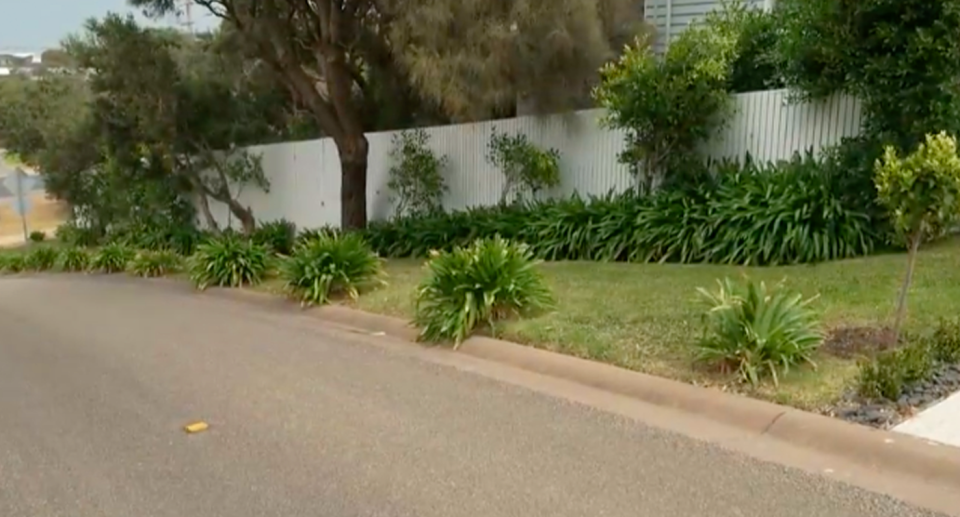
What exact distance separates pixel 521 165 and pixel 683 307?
6.85 meters

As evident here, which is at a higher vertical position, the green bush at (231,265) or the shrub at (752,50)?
the shrub at (752,50)

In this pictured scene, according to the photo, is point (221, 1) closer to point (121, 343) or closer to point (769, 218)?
point (121, 343)

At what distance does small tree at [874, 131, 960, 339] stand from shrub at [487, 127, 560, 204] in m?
8.15

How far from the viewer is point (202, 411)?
21.2 feet

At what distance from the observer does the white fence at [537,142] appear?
1120cm

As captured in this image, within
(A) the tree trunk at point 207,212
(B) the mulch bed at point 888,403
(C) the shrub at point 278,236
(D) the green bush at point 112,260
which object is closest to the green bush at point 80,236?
(A) the tree trunk at point 207,212

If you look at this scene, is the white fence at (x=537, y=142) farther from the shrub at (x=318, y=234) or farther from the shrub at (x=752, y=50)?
the shrub at (x=318, y=234)

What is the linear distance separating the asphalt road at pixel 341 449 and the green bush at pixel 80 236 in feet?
69.3

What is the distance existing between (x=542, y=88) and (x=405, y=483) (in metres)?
9.67

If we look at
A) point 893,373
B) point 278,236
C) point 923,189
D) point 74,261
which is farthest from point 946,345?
point 74,261

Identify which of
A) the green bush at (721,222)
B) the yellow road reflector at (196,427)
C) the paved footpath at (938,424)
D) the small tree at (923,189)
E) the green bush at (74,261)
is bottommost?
the green bush at (74,261)

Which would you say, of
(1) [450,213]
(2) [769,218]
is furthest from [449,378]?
(1) [450,213]

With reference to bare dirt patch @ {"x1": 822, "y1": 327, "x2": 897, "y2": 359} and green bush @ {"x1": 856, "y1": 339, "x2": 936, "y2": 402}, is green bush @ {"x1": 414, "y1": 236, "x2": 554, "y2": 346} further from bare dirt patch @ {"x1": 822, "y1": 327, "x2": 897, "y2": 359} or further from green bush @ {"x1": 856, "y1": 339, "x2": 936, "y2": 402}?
green bush @ {"x1": 856, "y1": 339, "x2": 936, "y2": 402}

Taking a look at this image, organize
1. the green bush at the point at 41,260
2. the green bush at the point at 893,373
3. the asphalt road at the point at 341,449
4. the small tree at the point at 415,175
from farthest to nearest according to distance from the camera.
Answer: the green bush at the point at 41,260
the small tree at the point at 415,175
the green bush at the point at 893,373
the asphalt road at the point at 341,449
